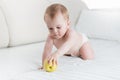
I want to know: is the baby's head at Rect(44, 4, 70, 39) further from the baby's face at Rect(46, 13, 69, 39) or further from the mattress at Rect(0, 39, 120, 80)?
the mattress at Rect(0, 39, 120, 80)

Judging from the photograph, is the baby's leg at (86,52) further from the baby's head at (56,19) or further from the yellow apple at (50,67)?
the yellow apple at (50,67)

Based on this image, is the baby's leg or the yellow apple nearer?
the yellow apple

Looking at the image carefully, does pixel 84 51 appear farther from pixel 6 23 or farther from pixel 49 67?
pixel 6 23

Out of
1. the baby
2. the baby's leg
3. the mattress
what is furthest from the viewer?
the baby's leg

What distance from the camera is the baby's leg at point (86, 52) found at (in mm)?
1463

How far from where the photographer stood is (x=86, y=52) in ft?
4.88

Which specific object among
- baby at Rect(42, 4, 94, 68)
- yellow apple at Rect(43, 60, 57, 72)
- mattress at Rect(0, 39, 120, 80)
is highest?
baby at Rect(42, 4, 94, 68)

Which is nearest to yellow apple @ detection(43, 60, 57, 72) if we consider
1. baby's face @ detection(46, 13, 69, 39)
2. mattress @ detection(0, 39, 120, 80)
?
mattress @ detection(0, 39, 120, 80)

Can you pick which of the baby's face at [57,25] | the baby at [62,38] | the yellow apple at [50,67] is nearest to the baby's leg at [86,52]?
the baby at [62,38]

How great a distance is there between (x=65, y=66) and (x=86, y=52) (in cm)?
25

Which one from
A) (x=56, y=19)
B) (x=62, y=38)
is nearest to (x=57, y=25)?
(x=56, y=19)

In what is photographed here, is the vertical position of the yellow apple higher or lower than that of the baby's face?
lower

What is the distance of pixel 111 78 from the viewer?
1070 mm

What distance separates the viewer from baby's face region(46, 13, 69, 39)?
1324 mm
